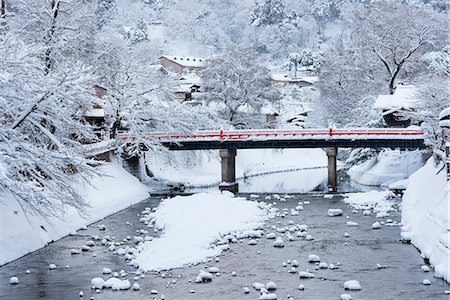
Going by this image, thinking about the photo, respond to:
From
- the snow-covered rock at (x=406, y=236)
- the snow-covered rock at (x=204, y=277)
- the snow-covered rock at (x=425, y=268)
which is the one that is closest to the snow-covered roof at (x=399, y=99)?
the snow-covered rock at (x=406, y=236)

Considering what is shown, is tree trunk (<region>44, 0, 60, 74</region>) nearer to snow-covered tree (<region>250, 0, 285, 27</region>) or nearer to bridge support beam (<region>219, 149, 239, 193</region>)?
bridge support beam (<region>219, 149, 239, 193</region>)

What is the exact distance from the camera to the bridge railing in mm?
39125

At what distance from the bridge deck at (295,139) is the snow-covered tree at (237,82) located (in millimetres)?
12288

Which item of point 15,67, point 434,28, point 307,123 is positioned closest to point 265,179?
point 434,28

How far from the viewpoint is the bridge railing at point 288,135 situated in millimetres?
39125

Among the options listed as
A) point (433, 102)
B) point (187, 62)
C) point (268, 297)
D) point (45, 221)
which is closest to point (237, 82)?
point (433, 102)

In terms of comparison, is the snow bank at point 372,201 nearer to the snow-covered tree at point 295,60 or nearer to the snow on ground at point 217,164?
the snow on ground at point 217,164

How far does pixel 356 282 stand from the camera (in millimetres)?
16469

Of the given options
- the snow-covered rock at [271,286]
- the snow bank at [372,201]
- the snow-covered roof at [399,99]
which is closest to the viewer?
the snow-covered rock at [271,286]

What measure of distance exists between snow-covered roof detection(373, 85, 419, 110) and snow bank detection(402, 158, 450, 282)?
17670mm

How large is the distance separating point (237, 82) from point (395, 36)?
13.4 metres

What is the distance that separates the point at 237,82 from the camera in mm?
53094

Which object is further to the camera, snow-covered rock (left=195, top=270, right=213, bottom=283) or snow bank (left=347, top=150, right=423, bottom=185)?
snow bank (left=347, top=150, right=423, bottom=185)

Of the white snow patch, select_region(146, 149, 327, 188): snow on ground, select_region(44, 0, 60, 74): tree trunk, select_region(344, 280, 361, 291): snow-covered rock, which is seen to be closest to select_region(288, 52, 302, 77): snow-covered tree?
select_region(146, 149, 327, 188): snow on ground
